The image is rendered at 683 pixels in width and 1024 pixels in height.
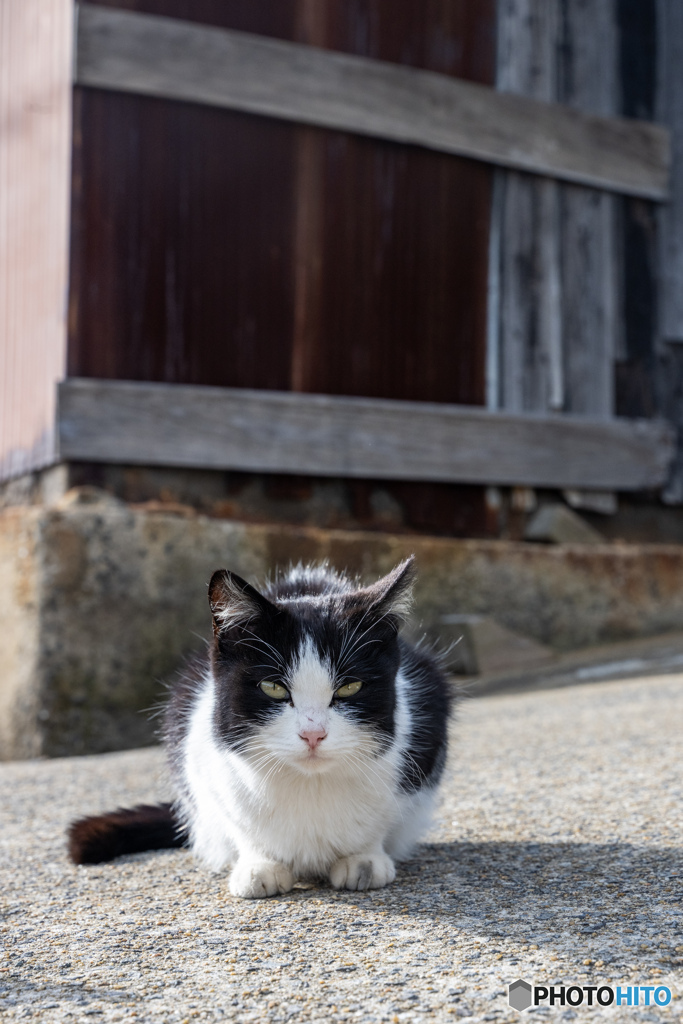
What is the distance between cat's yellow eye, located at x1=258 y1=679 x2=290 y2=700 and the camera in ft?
6.69

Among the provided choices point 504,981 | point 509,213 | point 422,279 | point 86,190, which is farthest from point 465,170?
point 504,981

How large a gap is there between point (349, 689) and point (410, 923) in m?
0.48

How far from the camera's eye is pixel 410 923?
6.09 ft

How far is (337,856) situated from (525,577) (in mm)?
4152

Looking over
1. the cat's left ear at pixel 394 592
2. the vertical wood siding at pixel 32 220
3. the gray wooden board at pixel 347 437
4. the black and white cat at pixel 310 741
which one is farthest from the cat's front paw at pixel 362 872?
the vertical wood siding at pixel 32 220

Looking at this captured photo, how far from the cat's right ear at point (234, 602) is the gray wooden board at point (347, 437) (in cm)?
358

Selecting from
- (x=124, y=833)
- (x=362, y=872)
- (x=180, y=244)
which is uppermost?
(x=180, y=244)

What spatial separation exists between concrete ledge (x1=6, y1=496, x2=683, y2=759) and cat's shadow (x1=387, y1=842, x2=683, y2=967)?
9.91 ft

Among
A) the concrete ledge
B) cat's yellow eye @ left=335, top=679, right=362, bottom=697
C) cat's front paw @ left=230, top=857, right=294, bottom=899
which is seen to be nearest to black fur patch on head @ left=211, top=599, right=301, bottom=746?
cat's yellow eye @ left=335, top=679, right=362, bottom=697

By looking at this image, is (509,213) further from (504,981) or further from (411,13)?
(504,981)

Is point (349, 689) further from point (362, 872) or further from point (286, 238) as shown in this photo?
point (286, 238)

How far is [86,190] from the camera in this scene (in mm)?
5629

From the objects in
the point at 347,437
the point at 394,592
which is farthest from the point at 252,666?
the point at 347,437

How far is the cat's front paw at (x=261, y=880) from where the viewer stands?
2123 mm
